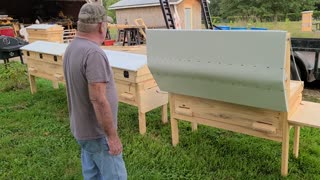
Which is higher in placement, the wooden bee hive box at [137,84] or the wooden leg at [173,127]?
the wooden bee hive box at [137,84]

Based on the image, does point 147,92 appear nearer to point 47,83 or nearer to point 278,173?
point 278,173

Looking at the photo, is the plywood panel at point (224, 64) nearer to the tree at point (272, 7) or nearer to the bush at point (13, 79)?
the bush at point (13, 79)

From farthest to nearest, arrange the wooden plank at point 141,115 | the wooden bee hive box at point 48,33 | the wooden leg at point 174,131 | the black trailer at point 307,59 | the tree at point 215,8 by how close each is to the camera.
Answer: the tree at point 215,8 → the wooden bee hive box at point 48,33 → the black trailer at point 307,59 → the wooden plank at point 141,115 → the wooden leg at point 174,131

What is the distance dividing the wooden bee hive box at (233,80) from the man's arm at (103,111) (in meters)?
1.18

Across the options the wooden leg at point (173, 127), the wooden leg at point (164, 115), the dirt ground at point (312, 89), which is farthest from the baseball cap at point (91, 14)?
the dirt ground at point (312, 89)

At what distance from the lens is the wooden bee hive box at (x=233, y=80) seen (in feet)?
8.61

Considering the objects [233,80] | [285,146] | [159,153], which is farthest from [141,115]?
[285,146]

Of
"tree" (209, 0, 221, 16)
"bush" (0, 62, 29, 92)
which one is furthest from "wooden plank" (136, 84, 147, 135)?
"tree" (209, 0, 221, 16)

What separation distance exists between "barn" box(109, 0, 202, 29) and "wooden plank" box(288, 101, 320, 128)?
643 inches

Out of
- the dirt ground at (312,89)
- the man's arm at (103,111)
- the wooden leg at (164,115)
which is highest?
the man's arm at (103,111)

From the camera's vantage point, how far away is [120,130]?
4695 mm

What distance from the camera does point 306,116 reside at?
3.15 metres

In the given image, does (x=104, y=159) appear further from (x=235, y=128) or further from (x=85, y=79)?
(x=235, y=128)

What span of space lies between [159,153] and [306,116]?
167 cm
